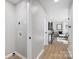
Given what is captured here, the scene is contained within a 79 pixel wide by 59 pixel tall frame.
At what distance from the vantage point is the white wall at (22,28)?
4620 millimetres

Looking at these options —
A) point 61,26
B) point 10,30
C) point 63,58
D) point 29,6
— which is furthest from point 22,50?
point 61,26

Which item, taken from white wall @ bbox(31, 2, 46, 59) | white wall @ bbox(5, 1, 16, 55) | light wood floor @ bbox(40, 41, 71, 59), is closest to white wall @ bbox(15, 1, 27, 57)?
white wall @ bbox(5, 1, 16, 55)

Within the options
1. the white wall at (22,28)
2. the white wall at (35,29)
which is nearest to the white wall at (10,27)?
the white wall at (22,28)

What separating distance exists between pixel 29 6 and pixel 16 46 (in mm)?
2431

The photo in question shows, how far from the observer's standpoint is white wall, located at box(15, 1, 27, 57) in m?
4.62

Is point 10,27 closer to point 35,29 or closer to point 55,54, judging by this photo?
point 35,29

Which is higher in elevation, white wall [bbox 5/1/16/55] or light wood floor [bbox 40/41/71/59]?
white wall [bbox 5/1/16/55]

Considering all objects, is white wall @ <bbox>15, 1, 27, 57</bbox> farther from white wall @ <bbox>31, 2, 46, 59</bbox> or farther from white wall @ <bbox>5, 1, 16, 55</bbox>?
white wall @ <bbox>31, 2, 46, 59</bbox>

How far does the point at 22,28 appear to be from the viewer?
4.78 meters

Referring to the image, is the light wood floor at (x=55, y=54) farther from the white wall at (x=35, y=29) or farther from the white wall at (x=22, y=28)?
the white wall at (x=22, y=28)

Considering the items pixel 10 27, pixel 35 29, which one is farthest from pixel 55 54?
pixel 10 27

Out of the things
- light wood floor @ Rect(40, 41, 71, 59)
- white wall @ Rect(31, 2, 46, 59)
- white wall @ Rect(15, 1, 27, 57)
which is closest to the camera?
white wall @ Rect(31, 2, 46, 59)
